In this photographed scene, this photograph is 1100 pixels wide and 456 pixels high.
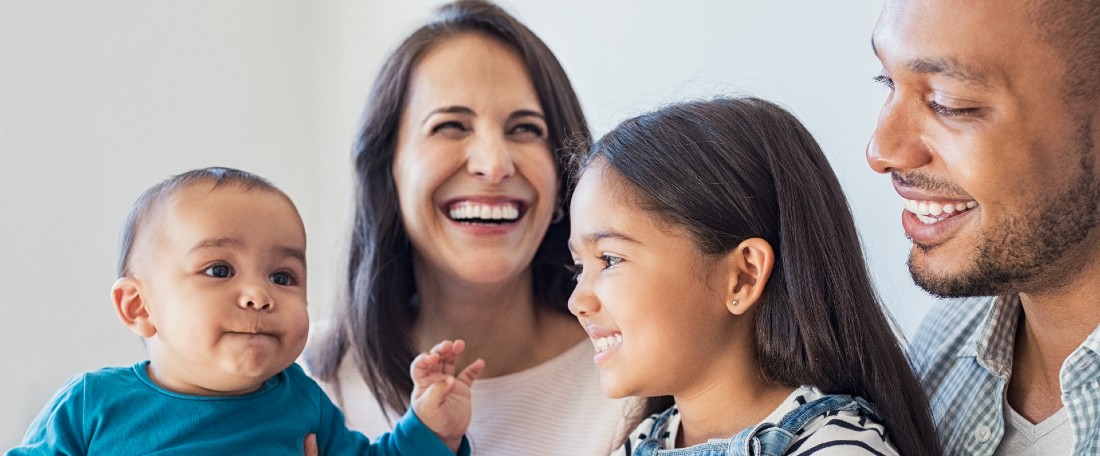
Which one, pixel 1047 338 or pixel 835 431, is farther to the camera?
pixel 1047 338

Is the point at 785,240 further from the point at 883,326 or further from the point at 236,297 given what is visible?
the point at 236,297

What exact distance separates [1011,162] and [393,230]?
1302mm

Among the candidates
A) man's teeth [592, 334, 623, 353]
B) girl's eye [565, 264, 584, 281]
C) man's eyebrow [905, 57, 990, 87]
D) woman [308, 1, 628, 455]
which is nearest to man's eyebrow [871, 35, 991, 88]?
man's eyebrow [905, 57, 990, 87]

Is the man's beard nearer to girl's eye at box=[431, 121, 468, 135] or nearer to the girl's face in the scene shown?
the girl's face

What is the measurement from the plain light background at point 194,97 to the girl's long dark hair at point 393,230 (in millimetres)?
103

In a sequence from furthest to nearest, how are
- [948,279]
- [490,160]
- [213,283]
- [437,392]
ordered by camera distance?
[490,160] → [437,392] → [213,283] → [948,279]

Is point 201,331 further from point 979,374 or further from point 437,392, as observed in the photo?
point 979,374

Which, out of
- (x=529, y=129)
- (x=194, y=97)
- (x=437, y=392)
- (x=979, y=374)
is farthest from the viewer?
(x=194, y=97)

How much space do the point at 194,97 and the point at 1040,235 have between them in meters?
2.48

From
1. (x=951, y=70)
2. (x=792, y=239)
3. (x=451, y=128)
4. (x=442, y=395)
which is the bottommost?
(x=442, y=395)

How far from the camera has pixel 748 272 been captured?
1710mm

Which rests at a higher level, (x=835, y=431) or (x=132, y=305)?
(x=132, y=305)

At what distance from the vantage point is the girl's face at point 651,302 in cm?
168

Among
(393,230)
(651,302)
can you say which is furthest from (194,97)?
(651,302)
